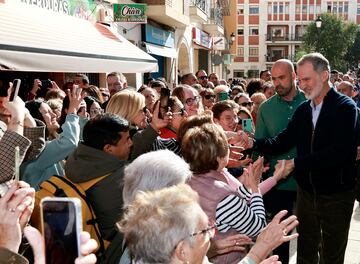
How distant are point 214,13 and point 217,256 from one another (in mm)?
29379

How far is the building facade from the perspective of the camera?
236 ft

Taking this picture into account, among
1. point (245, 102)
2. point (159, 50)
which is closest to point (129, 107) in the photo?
point (245, 102)

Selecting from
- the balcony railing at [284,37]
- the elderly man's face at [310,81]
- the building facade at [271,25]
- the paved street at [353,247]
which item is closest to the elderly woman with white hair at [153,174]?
the elderly man's face at [310,81]

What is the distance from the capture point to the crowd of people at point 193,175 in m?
1.93

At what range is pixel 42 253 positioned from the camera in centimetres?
153

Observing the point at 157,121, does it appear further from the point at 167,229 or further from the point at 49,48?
the point at 49,48

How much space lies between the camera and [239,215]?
277 cm

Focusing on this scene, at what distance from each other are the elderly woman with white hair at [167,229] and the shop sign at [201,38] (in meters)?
24.4

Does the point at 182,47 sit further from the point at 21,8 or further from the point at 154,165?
the point at 154,165

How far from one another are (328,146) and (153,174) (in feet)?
6.20

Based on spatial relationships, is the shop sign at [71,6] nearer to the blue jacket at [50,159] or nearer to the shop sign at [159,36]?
the shop sign at [159,36]

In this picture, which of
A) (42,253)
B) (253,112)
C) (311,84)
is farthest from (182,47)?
(42,253)

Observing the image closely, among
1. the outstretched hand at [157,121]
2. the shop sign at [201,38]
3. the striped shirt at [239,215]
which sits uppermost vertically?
the shop sign at [201,38]

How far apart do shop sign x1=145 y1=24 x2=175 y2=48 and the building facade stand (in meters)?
52.3
